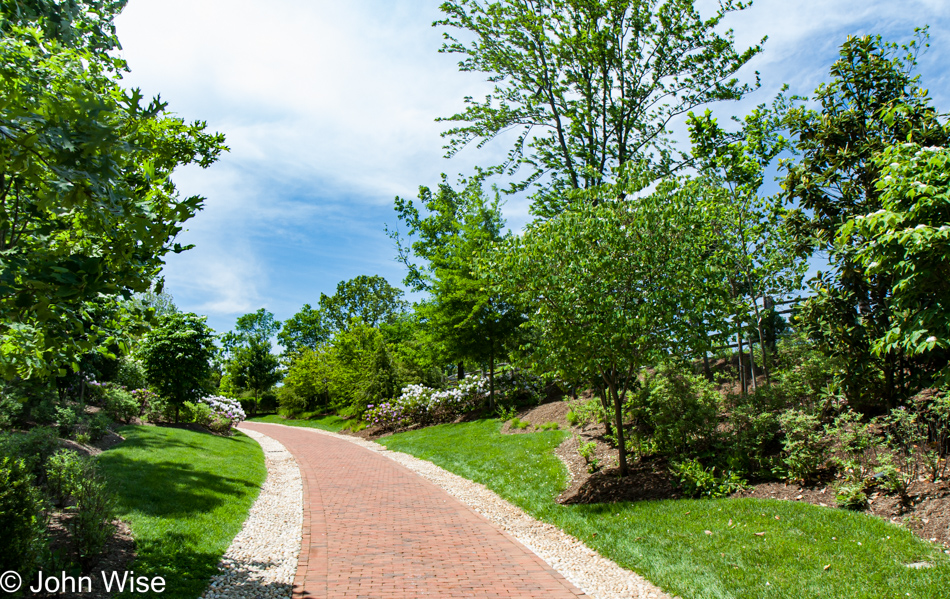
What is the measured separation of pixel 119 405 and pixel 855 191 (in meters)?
20.3

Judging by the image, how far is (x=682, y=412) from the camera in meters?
9.70

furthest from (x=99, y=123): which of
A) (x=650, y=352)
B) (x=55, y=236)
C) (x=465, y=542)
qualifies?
(x=650, y=352)

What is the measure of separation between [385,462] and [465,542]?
796 cm

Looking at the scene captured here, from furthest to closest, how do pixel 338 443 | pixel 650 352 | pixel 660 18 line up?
pixel 338 443 < pixel 660 18 < pixel 650 352

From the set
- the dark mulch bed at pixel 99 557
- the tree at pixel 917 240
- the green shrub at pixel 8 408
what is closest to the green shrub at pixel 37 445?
the dark mulch bed at pixel 99 557

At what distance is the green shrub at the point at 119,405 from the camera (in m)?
16.4

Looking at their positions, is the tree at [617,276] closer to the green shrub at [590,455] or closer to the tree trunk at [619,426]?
the tree trunk at [619,426]

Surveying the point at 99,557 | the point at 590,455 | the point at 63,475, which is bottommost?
the point at 590,455

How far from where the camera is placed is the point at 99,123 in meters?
2.80

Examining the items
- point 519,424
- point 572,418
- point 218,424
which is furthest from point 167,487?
point 218,424

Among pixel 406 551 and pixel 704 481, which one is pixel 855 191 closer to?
pixel 704 481

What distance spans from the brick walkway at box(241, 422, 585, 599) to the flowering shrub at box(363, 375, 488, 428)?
35.9 ft

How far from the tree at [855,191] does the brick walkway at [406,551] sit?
6.27m

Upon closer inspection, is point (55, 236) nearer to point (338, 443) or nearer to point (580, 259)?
point (580, 259)
